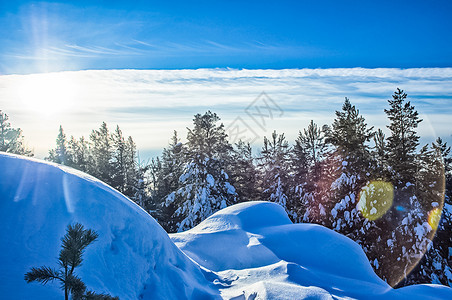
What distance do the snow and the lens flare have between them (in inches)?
372

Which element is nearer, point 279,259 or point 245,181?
point 279,259

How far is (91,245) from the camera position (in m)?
4.71

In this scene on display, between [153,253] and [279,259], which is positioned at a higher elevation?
[153,253]

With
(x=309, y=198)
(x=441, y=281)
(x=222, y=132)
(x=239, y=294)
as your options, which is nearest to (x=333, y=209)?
(x=309, y=198)

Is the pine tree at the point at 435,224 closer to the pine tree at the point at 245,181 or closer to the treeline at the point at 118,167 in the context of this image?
the pine tree at the point at 245,181

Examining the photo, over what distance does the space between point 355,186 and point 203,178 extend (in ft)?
32.0

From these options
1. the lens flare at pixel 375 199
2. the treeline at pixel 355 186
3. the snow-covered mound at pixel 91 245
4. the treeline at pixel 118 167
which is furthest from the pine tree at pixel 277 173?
the snow-covered mound at pixel 91 245

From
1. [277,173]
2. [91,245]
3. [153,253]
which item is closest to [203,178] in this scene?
[277,173]

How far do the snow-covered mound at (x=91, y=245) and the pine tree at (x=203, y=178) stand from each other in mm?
13778

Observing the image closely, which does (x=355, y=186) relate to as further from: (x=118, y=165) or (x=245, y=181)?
(x=118, y=165)

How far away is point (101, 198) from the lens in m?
5.33

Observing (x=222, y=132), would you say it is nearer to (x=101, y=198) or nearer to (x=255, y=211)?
(x=255, y=211)

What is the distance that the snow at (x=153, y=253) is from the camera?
416cm

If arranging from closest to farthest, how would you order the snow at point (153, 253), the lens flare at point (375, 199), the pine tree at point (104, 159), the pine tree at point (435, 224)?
the snow at point (153, 253) < the pine tree at point (435, 224) < the lens flare at point (375, 199) < the pine tree at point (104, 159)
